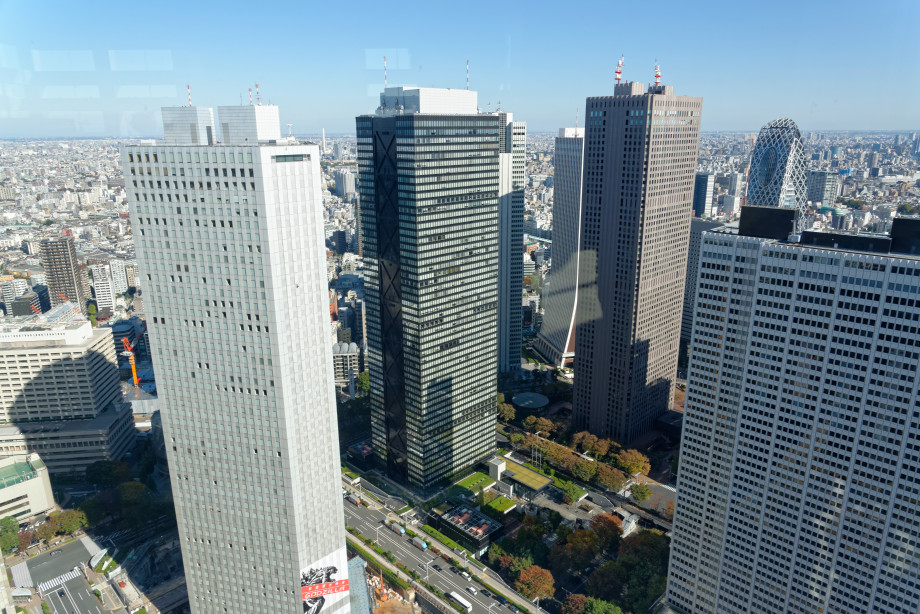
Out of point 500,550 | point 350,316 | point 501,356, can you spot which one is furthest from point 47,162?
point 500,550

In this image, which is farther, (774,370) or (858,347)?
(774,370)

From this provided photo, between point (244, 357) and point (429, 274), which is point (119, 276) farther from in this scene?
point (244, 357)

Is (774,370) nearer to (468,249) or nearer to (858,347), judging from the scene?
(858,347)

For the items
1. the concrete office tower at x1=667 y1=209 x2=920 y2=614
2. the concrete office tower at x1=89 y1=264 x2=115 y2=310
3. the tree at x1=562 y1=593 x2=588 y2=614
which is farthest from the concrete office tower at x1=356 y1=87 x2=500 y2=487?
the concrete office tower at x1=89 y1=264 x2=115 y2=310

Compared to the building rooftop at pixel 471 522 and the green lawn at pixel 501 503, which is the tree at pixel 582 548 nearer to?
the building rooftop at pixel 471 522

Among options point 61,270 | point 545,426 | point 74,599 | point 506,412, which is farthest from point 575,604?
point 61,270

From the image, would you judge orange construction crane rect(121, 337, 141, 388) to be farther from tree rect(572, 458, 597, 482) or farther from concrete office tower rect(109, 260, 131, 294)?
tree rect(572, 458, 597, 482)

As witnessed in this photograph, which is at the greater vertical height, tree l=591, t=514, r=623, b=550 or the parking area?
tree l=591, t=514, r=623, b=550
